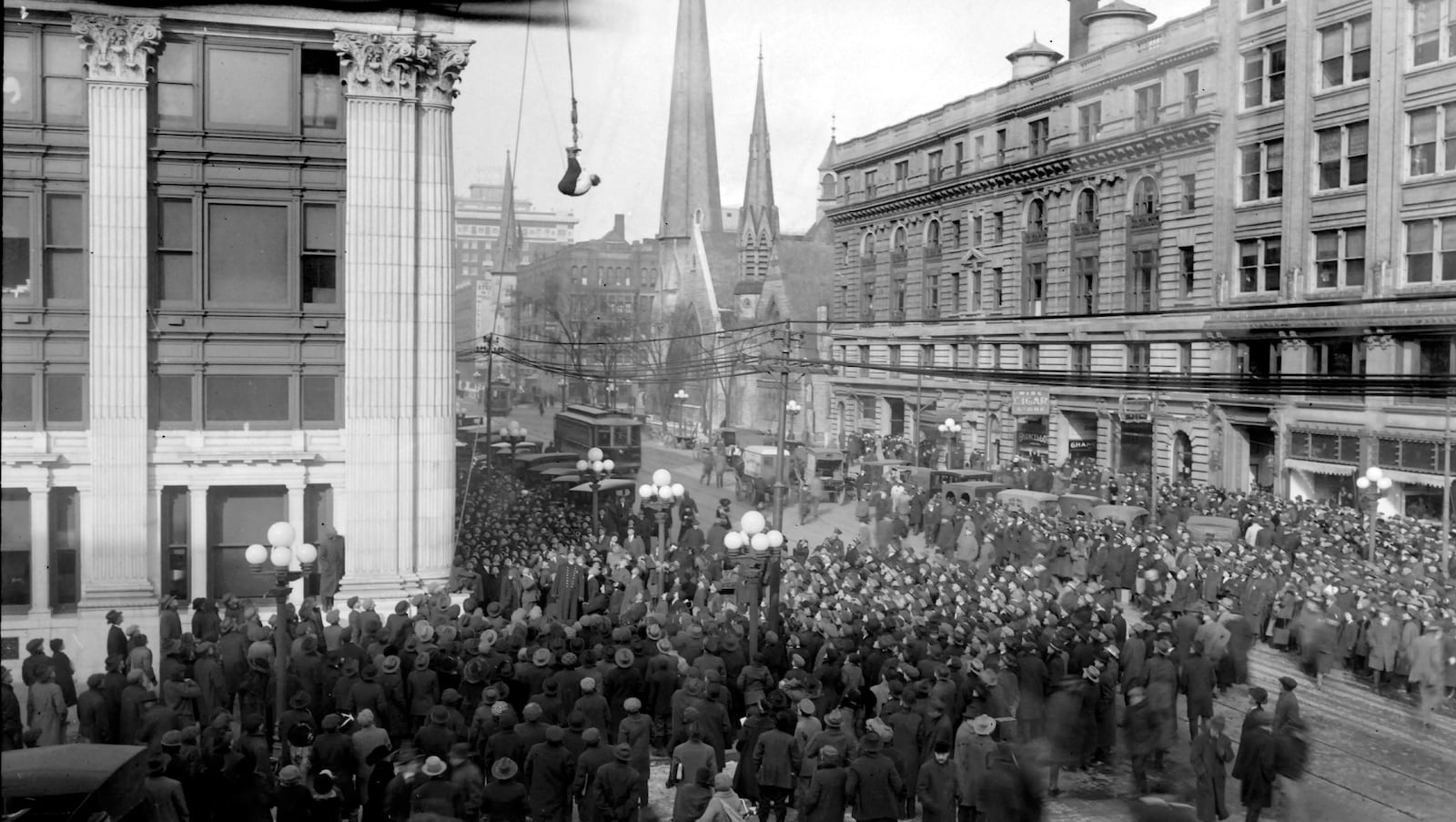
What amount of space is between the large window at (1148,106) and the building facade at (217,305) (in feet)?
22.0

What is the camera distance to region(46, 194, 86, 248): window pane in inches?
391

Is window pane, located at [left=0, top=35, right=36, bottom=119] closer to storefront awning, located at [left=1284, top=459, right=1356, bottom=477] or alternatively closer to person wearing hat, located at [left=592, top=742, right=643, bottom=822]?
person wearing hat, located at [left=592, top=742, right=643, bottom=822]

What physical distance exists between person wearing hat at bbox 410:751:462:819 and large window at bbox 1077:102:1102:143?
778cm

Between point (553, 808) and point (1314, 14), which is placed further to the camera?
point (1314, 14)

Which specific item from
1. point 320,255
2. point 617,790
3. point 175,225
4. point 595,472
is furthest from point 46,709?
point 595,472

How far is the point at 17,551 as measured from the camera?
1012 centimetres

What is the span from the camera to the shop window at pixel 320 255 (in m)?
11.4

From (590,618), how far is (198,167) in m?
5.93

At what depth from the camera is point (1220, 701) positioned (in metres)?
7.88

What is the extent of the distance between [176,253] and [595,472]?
5.32 m

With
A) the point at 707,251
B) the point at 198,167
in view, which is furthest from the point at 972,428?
the point at 198,167

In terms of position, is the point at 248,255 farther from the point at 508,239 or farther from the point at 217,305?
the point at 508,239

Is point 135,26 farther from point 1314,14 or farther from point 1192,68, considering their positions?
point 1314,14

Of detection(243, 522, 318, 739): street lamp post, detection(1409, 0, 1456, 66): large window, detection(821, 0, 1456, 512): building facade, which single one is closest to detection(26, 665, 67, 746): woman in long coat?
detection(243, 522, 318, 739): street lamp post
